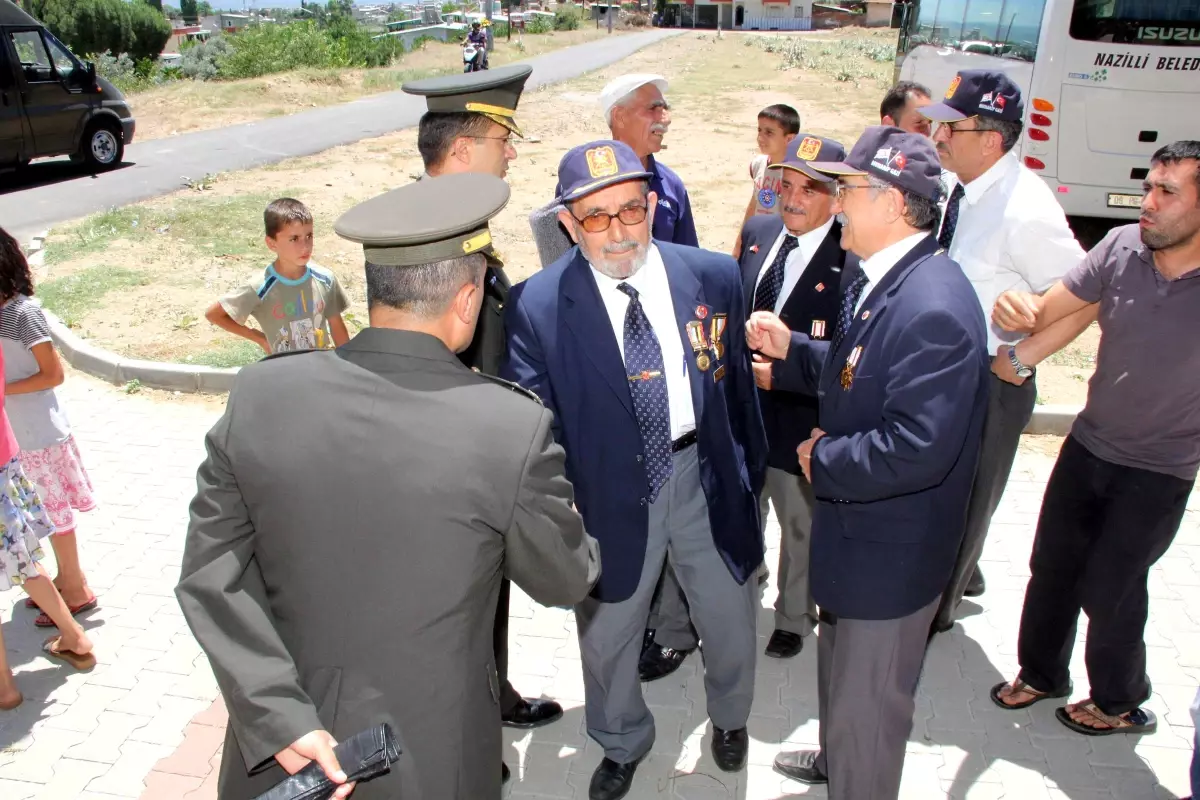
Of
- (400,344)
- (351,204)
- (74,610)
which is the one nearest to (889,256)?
(400,344)

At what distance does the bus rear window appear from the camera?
9.16m

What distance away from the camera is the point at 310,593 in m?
1.95

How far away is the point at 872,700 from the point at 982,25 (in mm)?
10293

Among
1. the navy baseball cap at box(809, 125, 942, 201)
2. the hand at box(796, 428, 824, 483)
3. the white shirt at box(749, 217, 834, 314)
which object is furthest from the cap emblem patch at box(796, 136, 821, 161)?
the hand at box(796, 428, 824, 483)

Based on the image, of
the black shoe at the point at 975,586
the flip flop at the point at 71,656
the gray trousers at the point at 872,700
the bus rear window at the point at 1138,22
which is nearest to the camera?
the gray trousers at the point at 872,700

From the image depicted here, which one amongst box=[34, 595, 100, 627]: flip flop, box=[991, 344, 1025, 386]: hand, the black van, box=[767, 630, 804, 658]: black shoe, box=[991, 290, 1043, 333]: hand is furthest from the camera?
the black van

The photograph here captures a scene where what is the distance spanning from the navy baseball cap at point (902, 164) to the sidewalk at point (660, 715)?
227 cm

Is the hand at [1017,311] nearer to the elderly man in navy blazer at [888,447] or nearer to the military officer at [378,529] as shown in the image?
the elderly man in navy blazer at [888,447]

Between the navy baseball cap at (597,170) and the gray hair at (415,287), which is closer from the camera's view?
the gray hair at (415,287)

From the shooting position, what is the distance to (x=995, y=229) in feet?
12.1

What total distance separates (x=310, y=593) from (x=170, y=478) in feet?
14.1

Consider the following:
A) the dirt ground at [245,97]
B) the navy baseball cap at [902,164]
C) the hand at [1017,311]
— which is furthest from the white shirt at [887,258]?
the dirt ground at [245,97]

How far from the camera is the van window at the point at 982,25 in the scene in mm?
9898

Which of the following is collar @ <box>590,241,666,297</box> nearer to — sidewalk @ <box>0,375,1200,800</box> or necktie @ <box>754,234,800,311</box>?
necktie @ <box>754,234,800,311</box>
